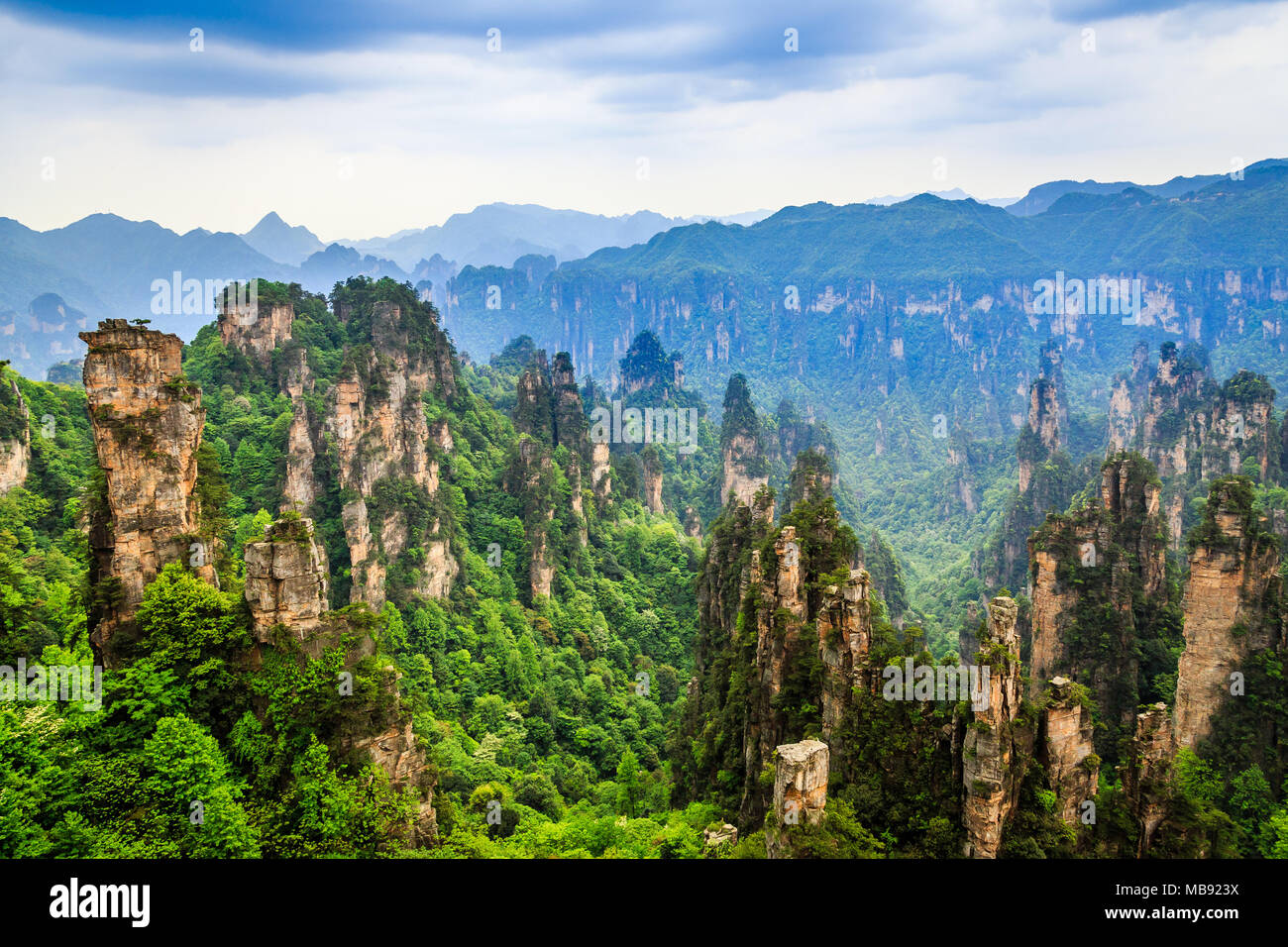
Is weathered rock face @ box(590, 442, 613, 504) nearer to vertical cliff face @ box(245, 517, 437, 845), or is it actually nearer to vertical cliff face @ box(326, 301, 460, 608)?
vertical cliff face @ box(326, 301, 460, 608)

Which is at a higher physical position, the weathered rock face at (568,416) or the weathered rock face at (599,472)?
the weathered rock face at (568,416)

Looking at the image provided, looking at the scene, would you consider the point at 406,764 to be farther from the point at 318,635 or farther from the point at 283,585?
the point at 283,585

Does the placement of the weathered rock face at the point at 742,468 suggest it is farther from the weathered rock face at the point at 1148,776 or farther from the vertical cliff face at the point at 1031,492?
the weathered rock face at the point at 1148,776

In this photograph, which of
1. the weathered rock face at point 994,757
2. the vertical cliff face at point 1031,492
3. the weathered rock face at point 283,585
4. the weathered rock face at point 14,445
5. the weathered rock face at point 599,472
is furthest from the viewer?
the vertical cliff face at point 1031,492

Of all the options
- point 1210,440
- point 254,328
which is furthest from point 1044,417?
point 254,328

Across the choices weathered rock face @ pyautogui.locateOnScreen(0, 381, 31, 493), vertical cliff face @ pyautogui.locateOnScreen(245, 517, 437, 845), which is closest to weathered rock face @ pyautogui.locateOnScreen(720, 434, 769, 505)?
weathered rock face @ pyautogui.locateOnScreen(0, 381, 31, 493)

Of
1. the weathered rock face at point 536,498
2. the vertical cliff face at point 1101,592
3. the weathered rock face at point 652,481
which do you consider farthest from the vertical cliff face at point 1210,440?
the weathered rock face at point 536,498

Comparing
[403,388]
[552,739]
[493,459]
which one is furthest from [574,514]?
[552,739]
